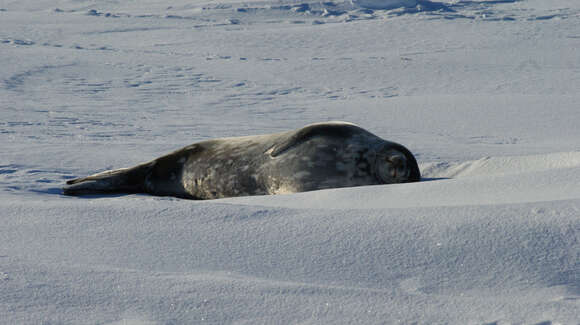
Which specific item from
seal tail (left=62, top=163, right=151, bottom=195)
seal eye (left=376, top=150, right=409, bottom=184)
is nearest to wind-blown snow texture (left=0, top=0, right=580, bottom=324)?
seal tail (left=62, top=163, right=151, bottom=195)

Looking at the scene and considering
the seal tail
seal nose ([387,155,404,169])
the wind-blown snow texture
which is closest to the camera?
the wind-blown snow texture

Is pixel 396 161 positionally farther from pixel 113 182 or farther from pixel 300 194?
pixel 113 182

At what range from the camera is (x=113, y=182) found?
3.78 meters

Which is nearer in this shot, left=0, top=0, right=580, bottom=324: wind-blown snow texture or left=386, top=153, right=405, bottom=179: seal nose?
left=0, top=0, right=580, bottom=324: wind-blown snow texture

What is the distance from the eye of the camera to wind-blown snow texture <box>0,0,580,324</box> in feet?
4.72

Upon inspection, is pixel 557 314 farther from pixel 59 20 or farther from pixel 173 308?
pixel 59 20

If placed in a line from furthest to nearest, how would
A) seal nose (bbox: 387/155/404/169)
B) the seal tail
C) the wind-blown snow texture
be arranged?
the seal tail → seal nose (bbox: 387/155/404/169) → the wind-blown snow texture

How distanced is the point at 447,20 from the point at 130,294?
38.5ft

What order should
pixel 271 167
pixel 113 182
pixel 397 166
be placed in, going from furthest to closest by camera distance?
pixel 113 182, pixel 271 167, pixel 397 166

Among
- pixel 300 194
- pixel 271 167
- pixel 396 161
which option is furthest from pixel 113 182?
→ pixel 396 161

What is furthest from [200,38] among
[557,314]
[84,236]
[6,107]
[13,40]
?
[557,314]

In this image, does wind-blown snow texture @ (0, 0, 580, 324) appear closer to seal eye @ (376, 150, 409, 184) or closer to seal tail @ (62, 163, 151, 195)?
seal tail @ (62, 163, 151, 195)

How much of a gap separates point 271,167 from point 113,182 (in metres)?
0.90

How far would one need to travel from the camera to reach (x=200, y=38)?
11.4m
